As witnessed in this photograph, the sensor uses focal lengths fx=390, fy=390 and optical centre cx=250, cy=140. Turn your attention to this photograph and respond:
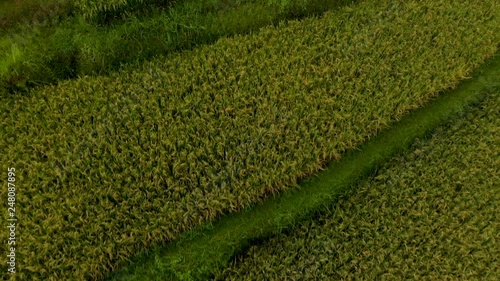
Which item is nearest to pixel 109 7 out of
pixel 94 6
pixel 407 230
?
pixel 94 6

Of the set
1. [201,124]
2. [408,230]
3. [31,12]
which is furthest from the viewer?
[31,12]

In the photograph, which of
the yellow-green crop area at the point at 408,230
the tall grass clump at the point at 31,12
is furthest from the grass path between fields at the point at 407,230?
the tall grass clump at the point at 31,12

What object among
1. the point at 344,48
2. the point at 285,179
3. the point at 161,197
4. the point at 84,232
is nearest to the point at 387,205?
the point at 285,179

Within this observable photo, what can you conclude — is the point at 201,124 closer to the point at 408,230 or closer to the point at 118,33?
the point at 118,33

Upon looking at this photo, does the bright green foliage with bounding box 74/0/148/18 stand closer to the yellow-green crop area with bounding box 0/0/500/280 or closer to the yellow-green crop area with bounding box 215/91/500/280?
the yellow-green crop area with bounding box 0/0/500/280

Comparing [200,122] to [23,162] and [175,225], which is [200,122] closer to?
[175,225]

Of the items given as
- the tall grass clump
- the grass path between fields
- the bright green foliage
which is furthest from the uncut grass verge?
the tall grass clump
